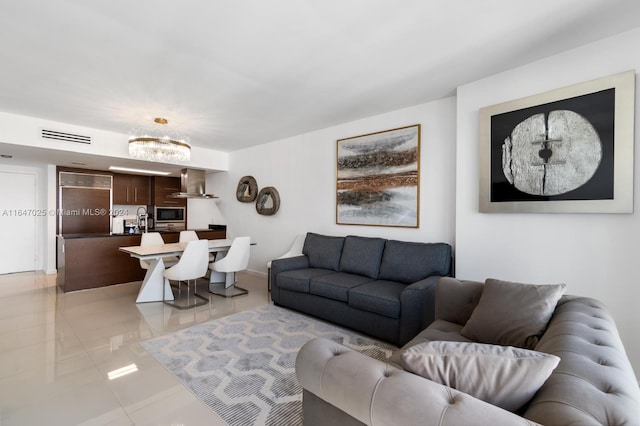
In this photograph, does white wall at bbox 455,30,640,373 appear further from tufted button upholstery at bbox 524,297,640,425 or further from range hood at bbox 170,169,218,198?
range hood at bbox 170,169,218,198

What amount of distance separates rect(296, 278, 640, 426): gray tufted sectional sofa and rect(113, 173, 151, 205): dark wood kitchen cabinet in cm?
725

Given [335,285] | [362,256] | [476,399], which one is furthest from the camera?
[362,256]

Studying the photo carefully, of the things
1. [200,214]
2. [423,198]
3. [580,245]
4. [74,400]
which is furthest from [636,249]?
[200,214]

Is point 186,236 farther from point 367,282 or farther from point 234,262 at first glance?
point 367,282

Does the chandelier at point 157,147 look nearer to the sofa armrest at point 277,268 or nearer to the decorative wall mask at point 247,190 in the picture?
the decorative wall mask at point 247,190

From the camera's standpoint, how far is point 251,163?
5891 mm

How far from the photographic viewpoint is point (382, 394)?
933mm

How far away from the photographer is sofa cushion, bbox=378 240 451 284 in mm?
3131

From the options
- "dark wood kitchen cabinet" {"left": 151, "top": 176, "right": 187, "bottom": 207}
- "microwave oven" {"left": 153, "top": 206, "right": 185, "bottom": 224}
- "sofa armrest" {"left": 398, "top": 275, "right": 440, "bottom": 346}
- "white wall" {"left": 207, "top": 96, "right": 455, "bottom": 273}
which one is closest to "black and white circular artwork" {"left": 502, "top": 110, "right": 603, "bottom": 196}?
"white wall" {"left": 207, "top": 96, "right": 455, "bottom": 273}

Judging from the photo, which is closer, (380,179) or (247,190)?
(380,179)

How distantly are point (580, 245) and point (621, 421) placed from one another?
85.7 inches

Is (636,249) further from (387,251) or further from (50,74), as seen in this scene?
(50,74)

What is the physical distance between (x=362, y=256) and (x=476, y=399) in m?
2.85

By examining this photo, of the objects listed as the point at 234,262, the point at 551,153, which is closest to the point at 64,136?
the point at 234,262
